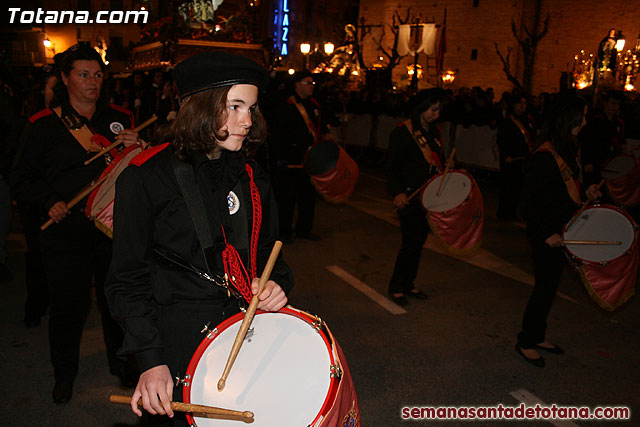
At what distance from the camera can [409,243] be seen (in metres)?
5.10

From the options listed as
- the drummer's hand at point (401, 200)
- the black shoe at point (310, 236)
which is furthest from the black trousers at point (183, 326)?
the black shoe at point (310, 236)

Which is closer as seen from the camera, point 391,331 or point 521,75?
point 391,331

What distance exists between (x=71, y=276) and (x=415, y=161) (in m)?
3.15

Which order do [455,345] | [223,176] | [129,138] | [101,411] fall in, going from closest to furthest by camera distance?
1. [223,176]
2. [129,138]
3. [101,411]
4. [455,345]

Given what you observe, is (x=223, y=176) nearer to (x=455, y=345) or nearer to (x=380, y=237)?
(x=455, y=345)

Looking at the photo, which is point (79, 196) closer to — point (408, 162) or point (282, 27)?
point (408, 162)

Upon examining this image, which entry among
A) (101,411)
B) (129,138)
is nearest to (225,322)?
(129,138)

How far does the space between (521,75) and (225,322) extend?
36288 millimetres

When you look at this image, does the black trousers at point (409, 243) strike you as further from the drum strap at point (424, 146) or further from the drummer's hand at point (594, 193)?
the drummer's hand at point (594, 193)

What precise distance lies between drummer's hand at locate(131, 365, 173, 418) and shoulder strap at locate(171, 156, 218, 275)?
375 millimetres

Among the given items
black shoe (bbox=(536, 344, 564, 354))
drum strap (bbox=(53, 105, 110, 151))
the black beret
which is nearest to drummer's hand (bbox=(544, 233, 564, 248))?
black shoe (bbox=(536, 344, 564, 354))

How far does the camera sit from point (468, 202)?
4840mm

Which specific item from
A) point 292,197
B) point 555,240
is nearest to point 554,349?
point 555,240

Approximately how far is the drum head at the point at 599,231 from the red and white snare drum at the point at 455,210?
112 cm
